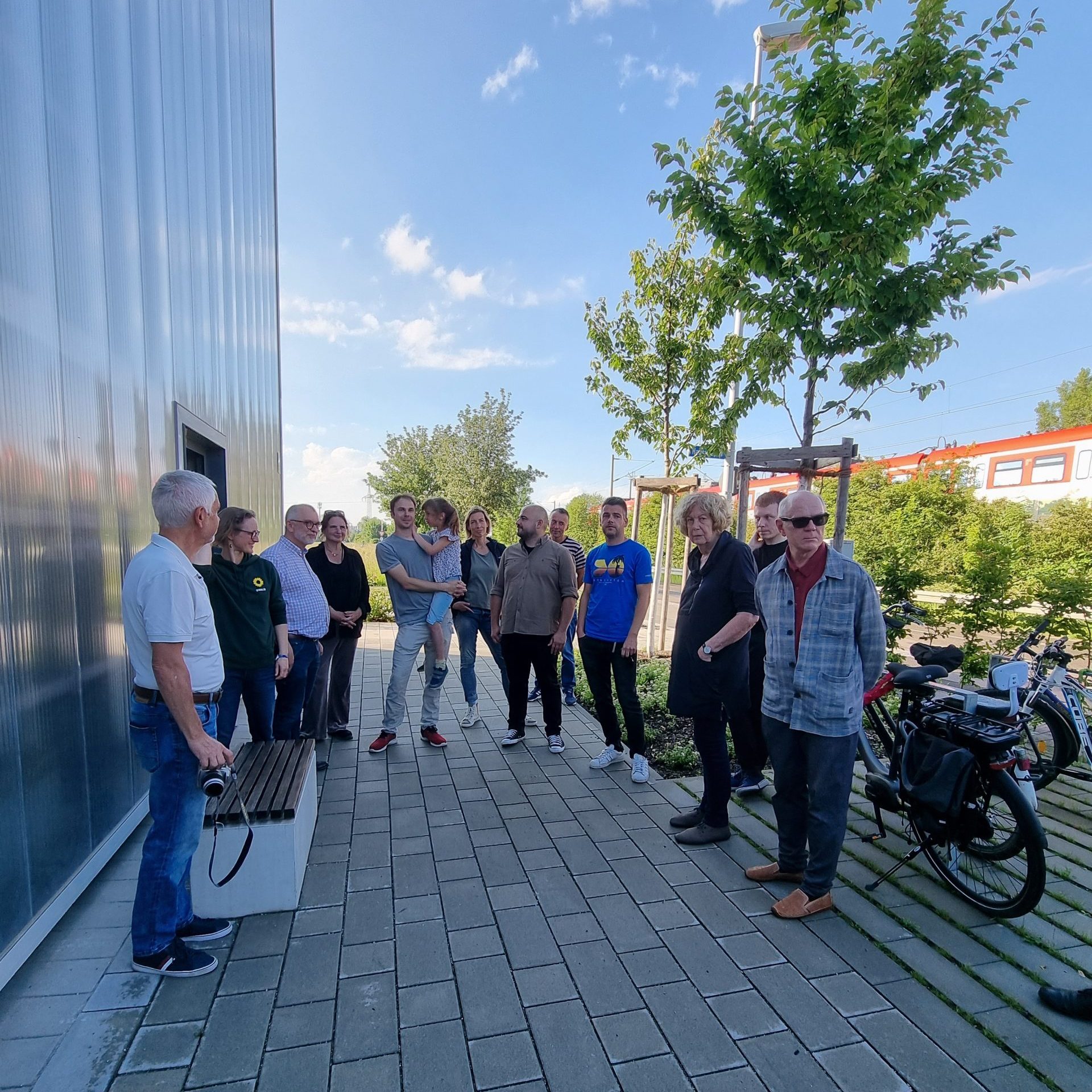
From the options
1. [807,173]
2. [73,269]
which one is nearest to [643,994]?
[73,269]

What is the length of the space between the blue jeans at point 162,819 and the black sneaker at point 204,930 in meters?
0.19

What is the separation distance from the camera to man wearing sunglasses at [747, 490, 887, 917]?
253cm

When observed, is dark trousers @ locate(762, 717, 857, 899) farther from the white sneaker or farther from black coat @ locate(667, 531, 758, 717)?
the white sneaker

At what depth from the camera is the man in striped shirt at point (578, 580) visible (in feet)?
18.7

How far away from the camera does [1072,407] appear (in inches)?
1727

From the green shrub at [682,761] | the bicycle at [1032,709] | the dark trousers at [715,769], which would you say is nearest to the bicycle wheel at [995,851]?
the bicycle at [1032,709]

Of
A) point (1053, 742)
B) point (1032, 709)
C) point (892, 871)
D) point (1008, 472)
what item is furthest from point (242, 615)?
point (1008, 472)

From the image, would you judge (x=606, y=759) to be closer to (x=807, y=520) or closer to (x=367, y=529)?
(x=807, y=520)

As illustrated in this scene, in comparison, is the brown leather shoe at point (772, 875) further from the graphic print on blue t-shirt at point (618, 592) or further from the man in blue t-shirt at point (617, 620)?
the graphic print on blue t-shirt at point (618, 592)

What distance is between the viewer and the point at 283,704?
395 centimetres

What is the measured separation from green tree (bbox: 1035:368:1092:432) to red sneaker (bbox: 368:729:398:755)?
53.1 meters

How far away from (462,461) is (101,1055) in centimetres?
2328

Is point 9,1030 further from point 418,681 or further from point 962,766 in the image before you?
point 418,681

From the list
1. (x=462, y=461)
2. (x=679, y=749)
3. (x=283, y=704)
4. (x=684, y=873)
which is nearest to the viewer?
(x=684, y=873)
